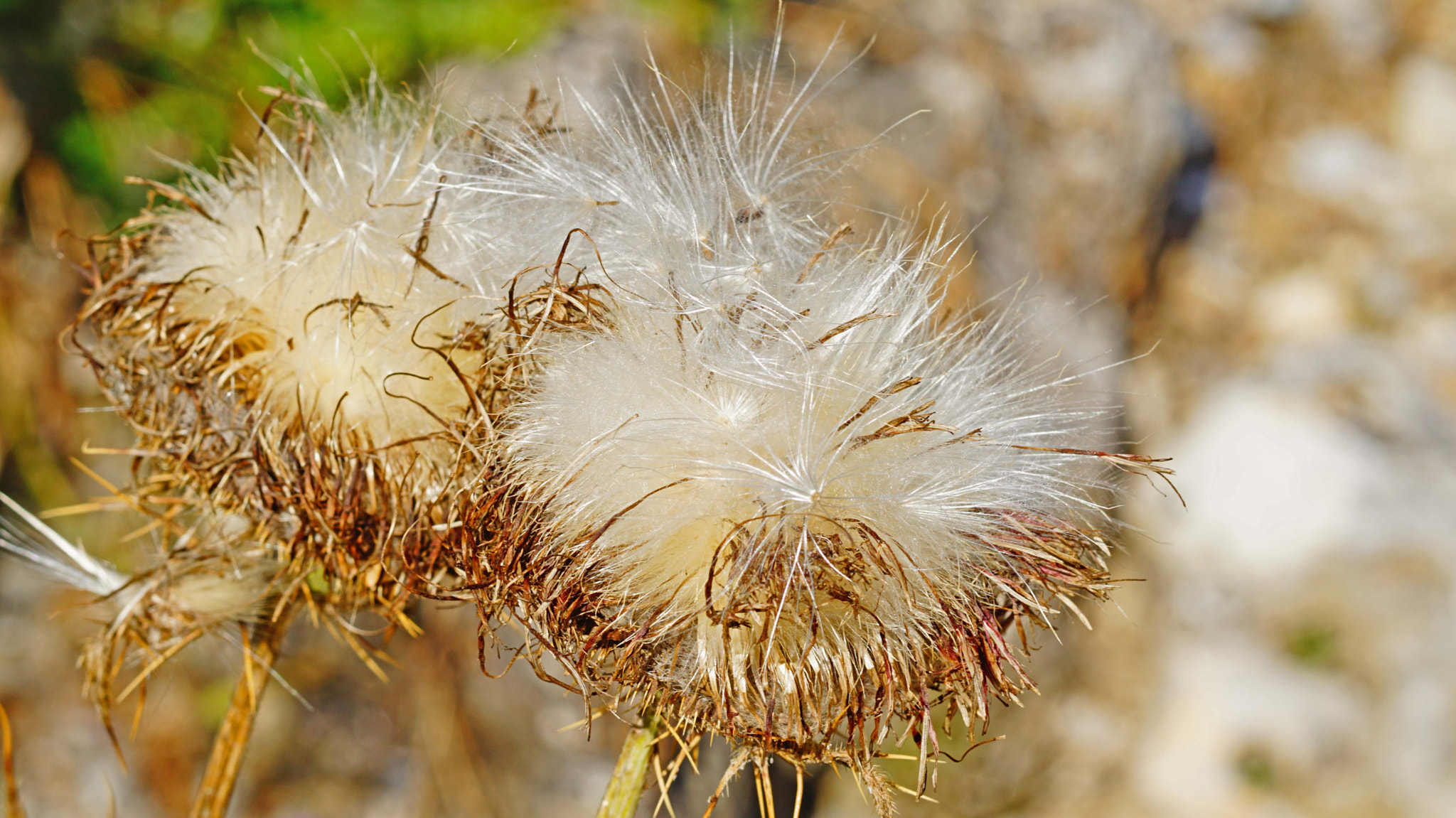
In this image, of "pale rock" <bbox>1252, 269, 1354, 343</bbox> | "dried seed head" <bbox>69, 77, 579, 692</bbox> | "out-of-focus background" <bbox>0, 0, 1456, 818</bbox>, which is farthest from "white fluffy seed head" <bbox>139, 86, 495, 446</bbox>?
"pale rock" <bbox>1252, 269, 1354, 343</bbox>

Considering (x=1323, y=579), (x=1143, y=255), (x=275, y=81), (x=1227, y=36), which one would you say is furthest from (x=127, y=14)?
(x=1323, y=579)

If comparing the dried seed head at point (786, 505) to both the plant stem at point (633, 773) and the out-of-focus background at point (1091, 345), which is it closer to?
the plant stem at point (633, 773)

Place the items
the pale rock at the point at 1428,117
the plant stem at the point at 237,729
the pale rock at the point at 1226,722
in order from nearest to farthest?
1. the plant stem at the point at 237,729
2. the pale rock at the point at 1226,722
3. the pale rock at the point at 1428,117

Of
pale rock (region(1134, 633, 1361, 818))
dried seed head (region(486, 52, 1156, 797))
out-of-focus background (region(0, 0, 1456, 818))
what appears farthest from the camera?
pale rock (region(1134, 633, 1361, 818))

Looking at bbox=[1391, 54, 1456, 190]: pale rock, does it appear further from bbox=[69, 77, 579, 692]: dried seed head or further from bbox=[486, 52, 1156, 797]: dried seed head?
bbox=[69, 77, 579, 692]: dried seed head

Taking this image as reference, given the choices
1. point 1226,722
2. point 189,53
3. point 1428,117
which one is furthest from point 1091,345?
point 189,53

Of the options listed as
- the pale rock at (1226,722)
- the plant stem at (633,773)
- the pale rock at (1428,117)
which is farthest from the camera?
the pale rock at (1428,117)

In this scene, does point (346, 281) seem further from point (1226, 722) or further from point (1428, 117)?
point (1428, 117)

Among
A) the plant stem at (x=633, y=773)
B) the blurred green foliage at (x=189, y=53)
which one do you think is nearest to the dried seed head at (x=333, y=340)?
the plant stem at (x=633, y=773)
